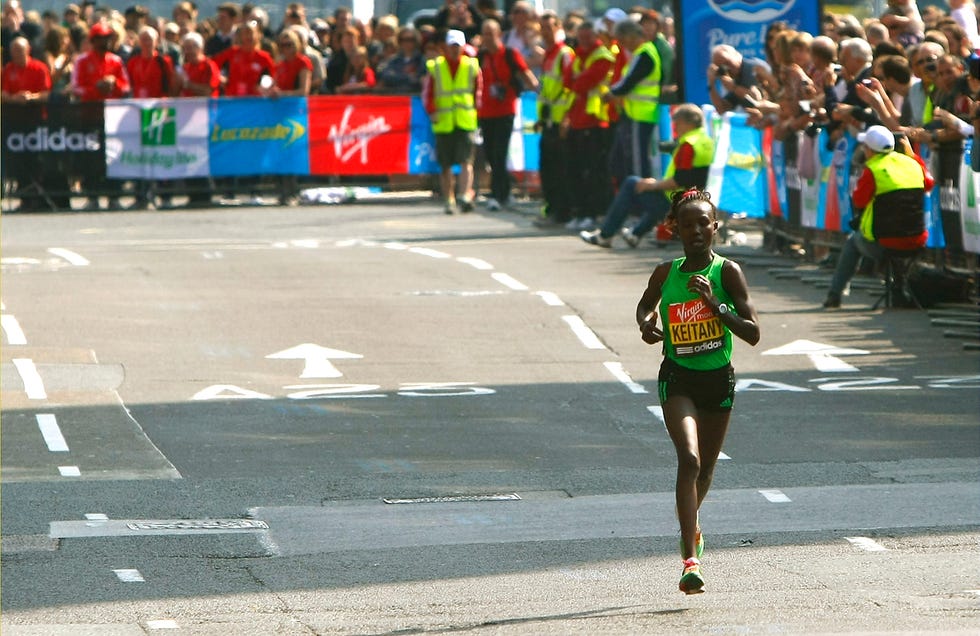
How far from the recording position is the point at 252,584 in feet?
28.1

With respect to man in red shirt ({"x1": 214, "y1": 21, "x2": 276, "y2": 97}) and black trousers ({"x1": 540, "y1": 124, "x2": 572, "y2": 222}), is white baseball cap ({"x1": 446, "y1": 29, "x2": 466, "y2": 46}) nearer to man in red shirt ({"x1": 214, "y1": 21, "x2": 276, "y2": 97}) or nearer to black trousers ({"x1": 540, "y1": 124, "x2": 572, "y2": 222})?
black trousers ({"x1": 540, "y1": 124, "x2": 572, "y2": 222})

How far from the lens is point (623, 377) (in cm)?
1445

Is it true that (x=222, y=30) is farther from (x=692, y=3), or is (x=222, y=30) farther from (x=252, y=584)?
(x=252, y=584)

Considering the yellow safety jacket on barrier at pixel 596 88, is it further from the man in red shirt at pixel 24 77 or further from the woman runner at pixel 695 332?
the woman runner at pixel 695 332

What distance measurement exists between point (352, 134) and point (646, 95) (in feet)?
23.1

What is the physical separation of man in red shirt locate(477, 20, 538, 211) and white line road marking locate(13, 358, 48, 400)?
12059mm

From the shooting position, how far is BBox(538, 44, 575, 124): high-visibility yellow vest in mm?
24234

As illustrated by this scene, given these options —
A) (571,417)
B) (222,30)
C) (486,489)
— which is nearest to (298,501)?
(486,489)

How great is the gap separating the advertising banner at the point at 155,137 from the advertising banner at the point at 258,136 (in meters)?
0.21

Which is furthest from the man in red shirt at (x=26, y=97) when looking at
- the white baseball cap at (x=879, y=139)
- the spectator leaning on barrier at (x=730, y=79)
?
the white baseball cap at (x=879, y=139)

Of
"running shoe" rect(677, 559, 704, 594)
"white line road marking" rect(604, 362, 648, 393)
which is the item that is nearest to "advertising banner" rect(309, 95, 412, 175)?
"white line road marking" rect(604, 362, 648, 393)

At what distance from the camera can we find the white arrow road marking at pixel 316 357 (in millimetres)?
14781

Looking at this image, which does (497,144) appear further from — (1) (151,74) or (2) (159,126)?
(1) (151,74)

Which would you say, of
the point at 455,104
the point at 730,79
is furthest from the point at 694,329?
the point at 455,104
